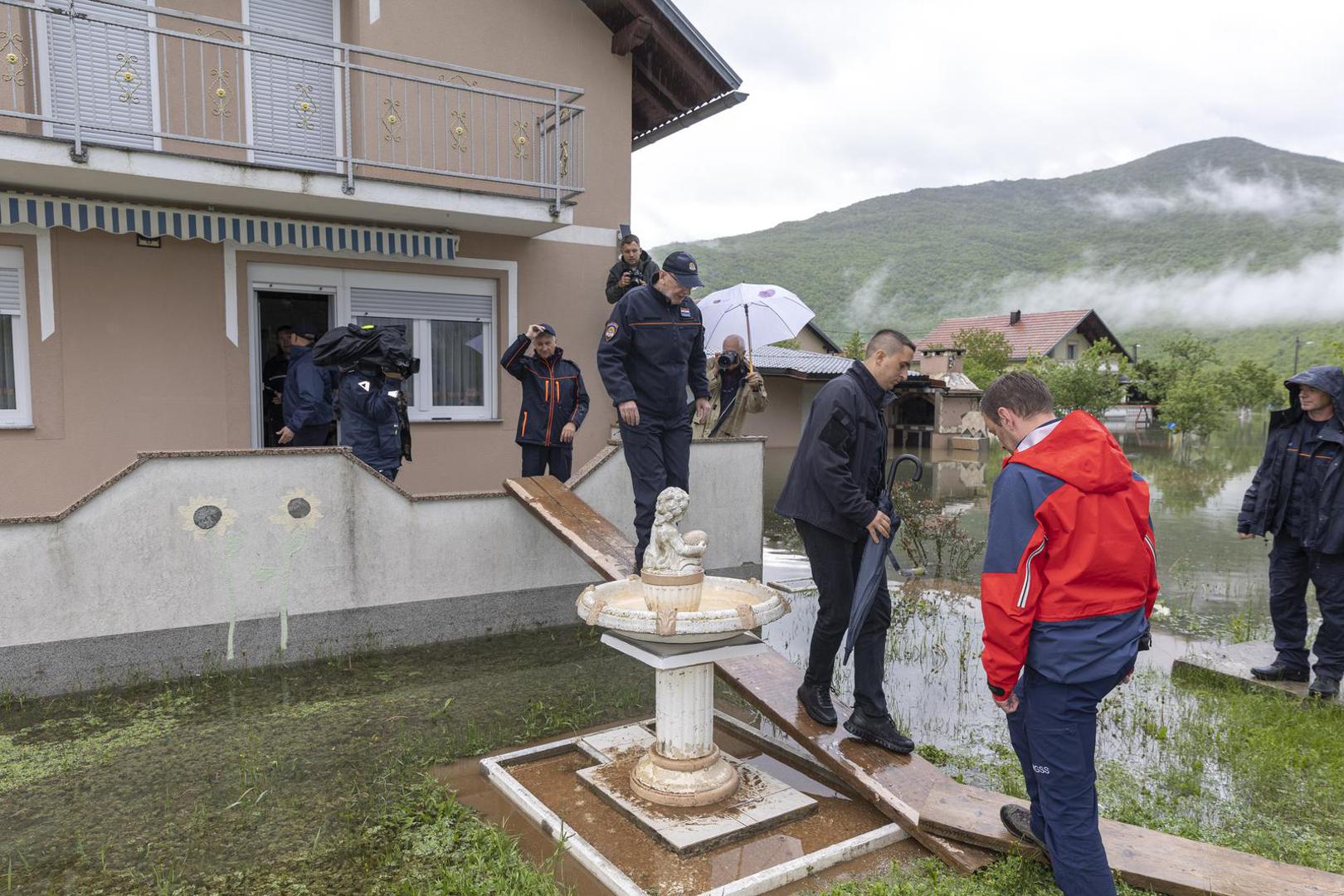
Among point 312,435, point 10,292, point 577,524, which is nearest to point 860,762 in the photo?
point 577,524

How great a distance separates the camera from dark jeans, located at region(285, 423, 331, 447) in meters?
7.06

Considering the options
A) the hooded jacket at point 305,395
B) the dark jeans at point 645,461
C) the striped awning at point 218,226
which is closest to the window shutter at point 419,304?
the striped awning at point 218,226

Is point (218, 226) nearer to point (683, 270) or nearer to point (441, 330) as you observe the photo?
point (441, 330)

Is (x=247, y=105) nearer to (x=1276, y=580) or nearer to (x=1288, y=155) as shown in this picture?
(x=1276, y=580)

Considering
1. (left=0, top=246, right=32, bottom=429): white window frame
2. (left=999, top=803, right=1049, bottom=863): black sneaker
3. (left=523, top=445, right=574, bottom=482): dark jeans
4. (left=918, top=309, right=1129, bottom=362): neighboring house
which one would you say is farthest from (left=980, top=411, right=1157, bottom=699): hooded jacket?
(left=918, top=309, right=1129, bottom=362): neighboring house

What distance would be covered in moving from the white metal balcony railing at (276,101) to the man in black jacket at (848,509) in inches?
196

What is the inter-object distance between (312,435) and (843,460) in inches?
199

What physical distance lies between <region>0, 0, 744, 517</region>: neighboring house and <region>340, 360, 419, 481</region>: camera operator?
197 cm

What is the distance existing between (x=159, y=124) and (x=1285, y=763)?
9.92 meters

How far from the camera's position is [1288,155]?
184 metres

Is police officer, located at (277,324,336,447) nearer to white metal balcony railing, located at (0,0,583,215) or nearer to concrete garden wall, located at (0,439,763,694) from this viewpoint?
concrete garden wall, located at (0,439,763,694)

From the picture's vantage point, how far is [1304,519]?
529 cm

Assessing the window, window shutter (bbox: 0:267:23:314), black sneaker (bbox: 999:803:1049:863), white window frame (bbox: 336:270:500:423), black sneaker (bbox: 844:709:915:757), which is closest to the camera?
black sneaker (bbox: 999:803:1049:863)

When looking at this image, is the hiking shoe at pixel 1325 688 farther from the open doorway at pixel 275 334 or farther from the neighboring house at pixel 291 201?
the open doorway at pixel 275 334
